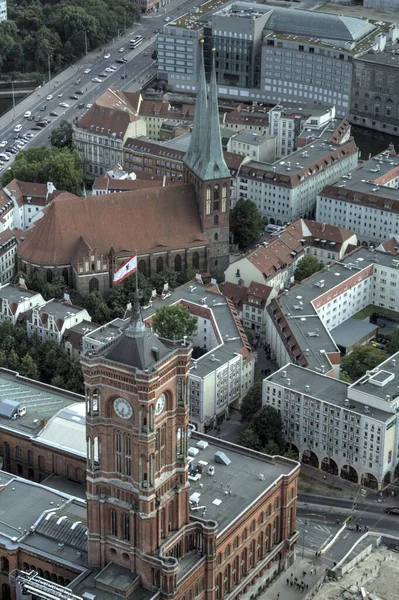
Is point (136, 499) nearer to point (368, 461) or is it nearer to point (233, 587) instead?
point (233, 587)

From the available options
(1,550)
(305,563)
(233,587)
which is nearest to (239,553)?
(233,587)

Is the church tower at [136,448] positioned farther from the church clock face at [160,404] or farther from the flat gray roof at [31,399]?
the flat gray roof at [31,399]

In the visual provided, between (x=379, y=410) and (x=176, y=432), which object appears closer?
(x=176, y=432)

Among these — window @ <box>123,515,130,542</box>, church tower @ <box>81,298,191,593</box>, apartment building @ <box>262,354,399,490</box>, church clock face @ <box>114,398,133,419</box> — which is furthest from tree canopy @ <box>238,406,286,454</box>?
church clock face @ <box>114,398,133,419</box>

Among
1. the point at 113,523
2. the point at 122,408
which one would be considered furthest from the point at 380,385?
the point at 122,408

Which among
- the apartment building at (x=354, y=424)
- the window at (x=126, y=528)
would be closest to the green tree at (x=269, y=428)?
the apartment building at (x=354, y=424)

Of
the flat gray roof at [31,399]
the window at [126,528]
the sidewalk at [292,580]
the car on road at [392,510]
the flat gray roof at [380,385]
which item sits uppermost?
the window at [126,528]

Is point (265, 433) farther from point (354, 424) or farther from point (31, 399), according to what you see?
point (31, 399)
